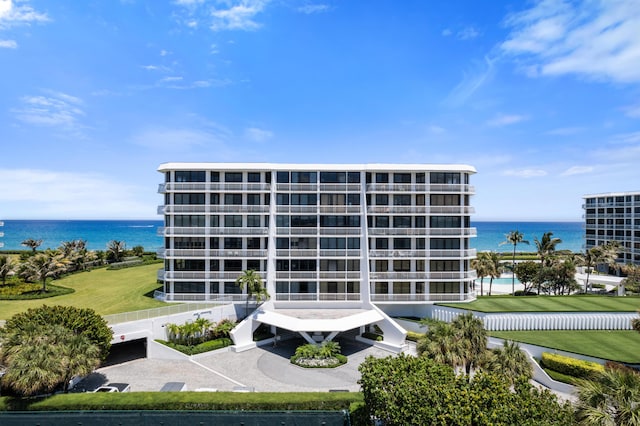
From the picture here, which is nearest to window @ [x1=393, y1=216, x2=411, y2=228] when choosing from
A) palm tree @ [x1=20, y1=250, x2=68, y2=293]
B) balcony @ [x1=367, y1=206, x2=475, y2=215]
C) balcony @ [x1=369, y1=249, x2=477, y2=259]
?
balcony @ [x1=367, y1=206, x2=475, y2=215]

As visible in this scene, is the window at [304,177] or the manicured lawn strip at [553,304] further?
the window at [304,177]

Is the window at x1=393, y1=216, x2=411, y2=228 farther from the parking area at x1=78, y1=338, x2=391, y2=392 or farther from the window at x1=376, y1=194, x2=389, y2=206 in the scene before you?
the parking area at x1=78, y1=338, x2=391, y2=392

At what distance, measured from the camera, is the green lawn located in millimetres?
38188

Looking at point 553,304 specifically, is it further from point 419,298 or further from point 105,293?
point 105,293

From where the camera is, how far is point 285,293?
143ft

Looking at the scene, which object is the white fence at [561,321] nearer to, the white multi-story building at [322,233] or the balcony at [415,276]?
the white multi-story building at [322,233]

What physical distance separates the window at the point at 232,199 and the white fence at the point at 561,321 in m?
29.7

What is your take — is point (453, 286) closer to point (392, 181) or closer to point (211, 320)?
point (392, 181)

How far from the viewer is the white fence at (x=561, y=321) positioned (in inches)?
→ 1462

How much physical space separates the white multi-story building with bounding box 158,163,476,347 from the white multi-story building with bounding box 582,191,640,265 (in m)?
49.7

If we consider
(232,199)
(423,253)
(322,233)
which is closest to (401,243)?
(423,253)

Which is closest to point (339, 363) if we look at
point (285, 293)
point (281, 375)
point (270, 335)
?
point (281, 375)

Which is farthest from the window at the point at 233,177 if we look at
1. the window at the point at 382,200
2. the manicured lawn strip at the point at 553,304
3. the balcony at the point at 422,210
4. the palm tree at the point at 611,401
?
the palm tree at the point at 611,401

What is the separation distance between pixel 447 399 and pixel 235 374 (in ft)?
64.8
